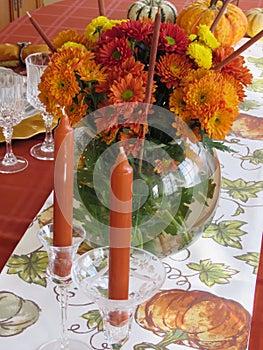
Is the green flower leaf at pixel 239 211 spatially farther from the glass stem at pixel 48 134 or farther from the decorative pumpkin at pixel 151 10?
the decorative pumpkin at pixel 151 10

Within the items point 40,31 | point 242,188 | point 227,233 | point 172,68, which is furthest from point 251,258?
point 40,31

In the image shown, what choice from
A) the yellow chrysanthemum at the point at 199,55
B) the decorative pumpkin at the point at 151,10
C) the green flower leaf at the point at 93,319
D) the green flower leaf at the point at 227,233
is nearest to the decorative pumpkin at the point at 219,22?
the decorative pumpkin at the point at 151,10

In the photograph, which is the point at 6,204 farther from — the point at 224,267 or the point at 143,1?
the point at 143,1

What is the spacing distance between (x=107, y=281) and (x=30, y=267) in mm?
286

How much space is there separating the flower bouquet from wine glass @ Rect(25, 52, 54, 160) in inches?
10.8

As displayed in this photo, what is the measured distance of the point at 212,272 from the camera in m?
0.91

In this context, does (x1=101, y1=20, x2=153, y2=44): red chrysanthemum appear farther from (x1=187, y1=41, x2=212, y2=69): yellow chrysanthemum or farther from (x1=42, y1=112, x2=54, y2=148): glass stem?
(x1=42, y1=112, x2=54, y2=148): glass stem

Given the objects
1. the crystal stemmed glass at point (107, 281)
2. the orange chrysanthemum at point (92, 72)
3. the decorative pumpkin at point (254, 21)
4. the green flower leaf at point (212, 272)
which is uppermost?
the orange chrysanthemum at point (92, 72)

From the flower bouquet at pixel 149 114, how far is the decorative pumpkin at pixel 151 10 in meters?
0.84

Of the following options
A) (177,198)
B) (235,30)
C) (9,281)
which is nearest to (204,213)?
(177,198)

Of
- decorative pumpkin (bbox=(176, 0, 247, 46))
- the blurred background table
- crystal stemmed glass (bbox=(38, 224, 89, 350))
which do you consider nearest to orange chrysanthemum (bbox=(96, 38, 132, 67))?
crystal stemmed glass (bbox=(38, 224, 89, 350))

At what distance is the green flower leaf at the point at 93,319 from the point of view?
2.64 ft

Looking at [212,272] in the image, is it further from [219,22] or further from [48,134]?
[219,22]

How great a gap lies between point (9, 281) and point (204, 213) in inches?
11.1
